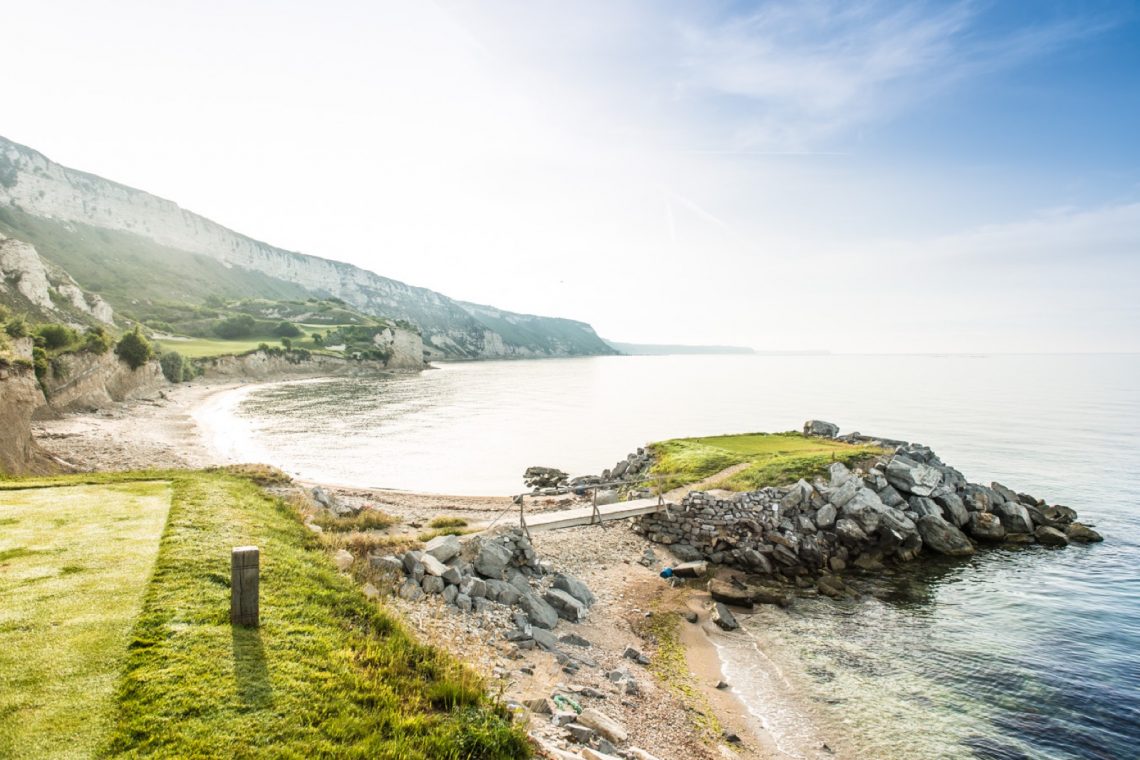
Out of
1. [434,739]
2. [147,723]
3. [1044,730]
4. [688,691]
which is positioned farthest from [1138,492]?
[147,723]

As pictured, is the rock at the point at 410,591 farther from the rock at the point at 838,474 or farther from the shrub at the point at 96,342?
the shrub at the point at 96,342

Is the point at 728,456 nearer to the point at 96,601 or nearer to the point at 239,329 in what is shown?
the point at 96,601

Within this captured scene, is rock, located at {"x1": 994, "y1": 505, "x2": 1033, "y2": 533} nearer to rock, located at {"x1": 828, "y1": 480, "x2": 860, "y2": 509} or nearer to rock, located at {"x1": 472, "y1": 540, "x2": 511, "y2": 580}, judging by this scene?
rock, located at {"x1": 828, "y1": 480, "x2": 860, "y2": 509}

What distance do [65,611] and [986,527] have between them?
3377 centimetres

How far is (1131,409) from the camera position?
79.1m

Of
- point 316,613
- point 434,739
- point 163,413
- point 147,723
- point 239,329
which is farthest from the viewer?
point 239,329

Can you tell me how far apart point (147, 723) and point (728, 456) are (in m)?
31.6

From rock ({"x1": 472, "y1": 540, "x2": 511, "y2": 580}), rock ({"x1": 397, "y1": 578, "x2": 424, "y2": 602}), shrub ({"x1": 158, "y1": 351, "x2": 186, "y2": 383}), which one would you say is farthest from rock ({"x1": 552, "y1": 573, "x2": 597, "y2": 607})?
shrub ({"x1": 158, "y1": 351, "x2": 186, "y2": 383})

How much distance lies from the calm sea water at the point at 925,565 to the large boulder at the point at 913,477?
12.0 feet

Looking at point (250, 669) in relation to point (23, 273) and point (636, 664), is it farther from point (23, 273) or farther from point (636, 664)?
point (23, 273)

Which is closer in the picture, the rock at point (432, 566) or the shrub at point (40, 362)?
the rock at point (432, 566)

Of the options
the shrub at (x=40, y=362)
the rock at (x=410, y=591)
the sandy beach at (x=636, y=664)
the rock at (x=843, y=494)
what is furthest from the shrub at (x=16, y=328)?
the rock at (x=843, y=494)

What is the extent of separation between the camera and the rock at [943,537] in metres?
23.8

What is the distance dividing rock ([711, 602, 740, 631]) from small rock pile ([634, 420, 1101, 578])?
474cm
